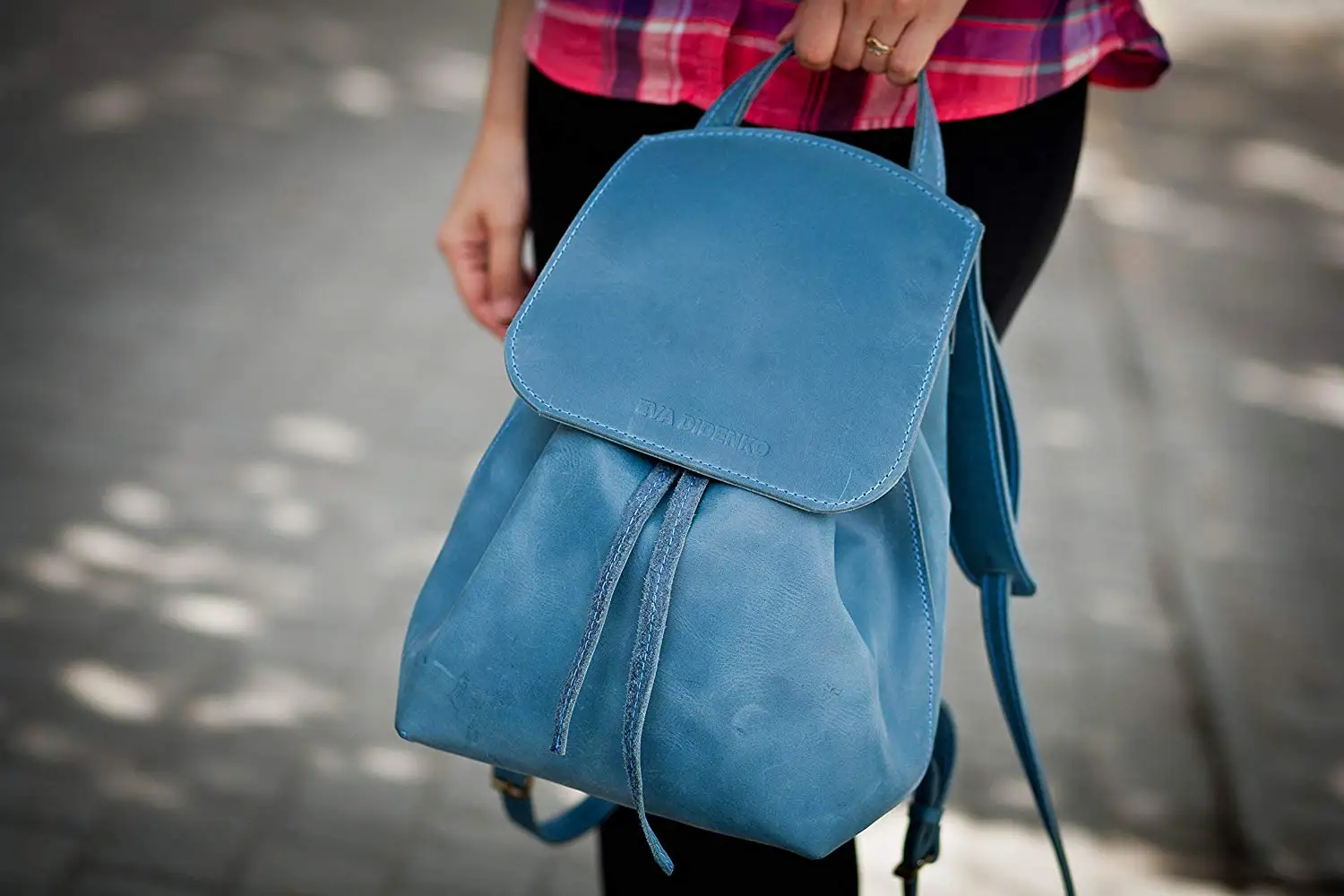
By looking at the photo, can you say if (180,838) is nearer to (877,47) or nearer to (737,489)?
(737,489)

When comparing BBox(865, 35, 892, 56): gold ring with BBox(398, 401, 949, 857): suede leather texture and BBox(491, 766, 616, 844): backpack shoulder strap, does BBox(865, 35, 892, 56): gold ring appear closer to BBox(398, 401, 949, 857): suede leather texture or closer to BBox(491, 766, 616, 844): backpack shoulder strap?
BBox(398, 401, 949, 857): suede leather texture

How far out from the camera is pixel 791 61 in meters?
0.84

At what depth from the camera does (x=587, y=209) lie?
2.55 feet

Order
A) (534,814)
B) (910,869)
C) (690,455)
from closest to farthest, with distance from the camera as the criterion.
→ (690,455), (910,869), (534,814)

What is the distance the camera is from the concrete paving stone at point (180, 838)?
58.9 inches

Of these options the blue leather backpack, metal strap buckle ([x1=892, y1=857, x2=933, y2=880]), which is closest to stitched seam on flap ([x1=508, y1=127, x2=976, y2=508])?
the blue leather backpack

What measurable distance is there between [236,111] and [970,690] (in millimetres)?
2483

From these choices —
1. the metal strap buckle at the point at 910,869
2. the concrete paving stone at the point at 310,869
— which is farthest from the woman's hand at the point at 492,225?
the concrete paving stone at the point at 310,869

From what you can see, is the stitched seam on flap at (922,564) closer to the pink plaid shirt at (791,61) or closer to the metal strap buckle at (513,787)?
the pink plaid shirt at (791,61)

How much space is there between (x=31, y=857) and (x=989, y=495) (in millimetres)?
1298

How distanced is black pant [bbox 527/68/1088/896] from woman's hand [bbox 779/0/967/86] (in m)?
0.11

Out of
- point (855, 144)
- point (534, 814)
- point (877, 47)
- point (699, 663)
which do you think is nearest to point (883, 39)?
point (877, 47)

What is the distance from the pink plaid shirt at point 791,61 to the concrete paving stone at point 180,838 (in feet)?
3.75

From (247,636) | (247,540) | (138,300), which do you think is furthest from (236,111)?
(247,636)
